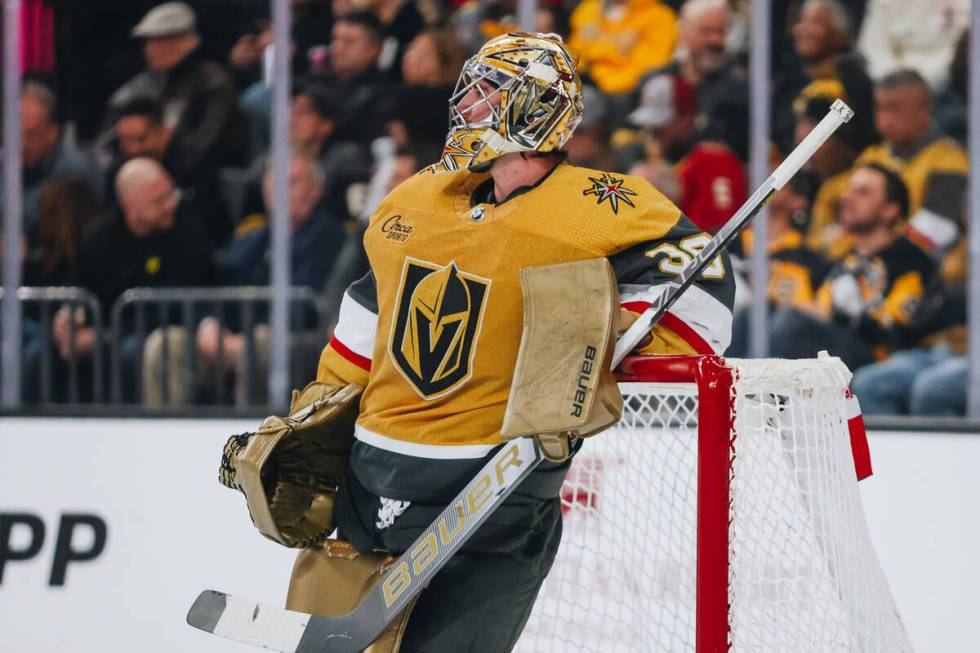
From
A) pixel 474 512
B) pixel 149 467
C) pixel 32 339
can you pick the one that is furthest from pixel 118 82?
pixel 474 512

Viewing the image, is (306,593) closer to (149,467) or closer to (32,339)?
(149,467)

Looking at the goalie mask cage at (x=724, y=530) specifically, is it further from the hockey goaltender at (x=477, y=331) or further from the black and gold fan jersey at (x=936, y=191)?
the black and gold fan jersey at (x=936, y=191)

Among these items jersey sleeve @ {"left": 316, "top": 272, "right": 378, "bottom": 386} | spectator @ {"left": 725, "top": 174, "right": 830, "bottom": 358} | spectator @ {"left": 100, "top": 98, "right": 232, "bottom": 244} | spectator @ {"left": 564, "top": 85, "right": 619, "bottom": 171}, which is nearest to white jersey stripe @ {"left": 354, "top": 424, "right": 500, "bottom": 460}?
jersey sleeve @ {"left": 316, "top": 272, "right": 378, "bottom": 386}

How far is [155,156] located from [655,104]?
1485 mm

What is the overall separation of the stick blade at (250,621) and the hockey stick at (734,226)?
53 centimetres

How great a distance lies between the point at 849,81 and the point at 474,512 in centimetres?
247

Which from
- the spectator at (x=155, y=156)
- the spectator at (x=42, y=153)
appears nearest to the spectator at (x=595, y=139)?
the spectator at (x=155, y=156)

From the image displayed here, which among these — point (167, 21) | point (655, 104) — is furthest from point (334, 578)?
point (167, 21)

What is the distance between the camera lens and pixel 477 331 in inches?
59.0

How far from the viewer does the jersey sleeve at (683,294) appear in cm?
A: 148

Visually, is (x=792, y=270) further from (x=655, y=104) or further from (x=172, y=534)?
(x=172, y=534)

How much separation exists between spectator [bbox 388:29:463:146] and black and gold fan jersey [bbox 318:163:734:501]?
6.99 ft

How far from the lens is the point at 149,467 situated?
2.79 metres

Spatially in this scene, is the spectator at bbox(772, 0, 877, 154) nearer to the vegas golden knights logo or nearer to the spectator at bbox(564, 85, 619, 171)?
the spectator at bbox(564, 85, 619, 171)
